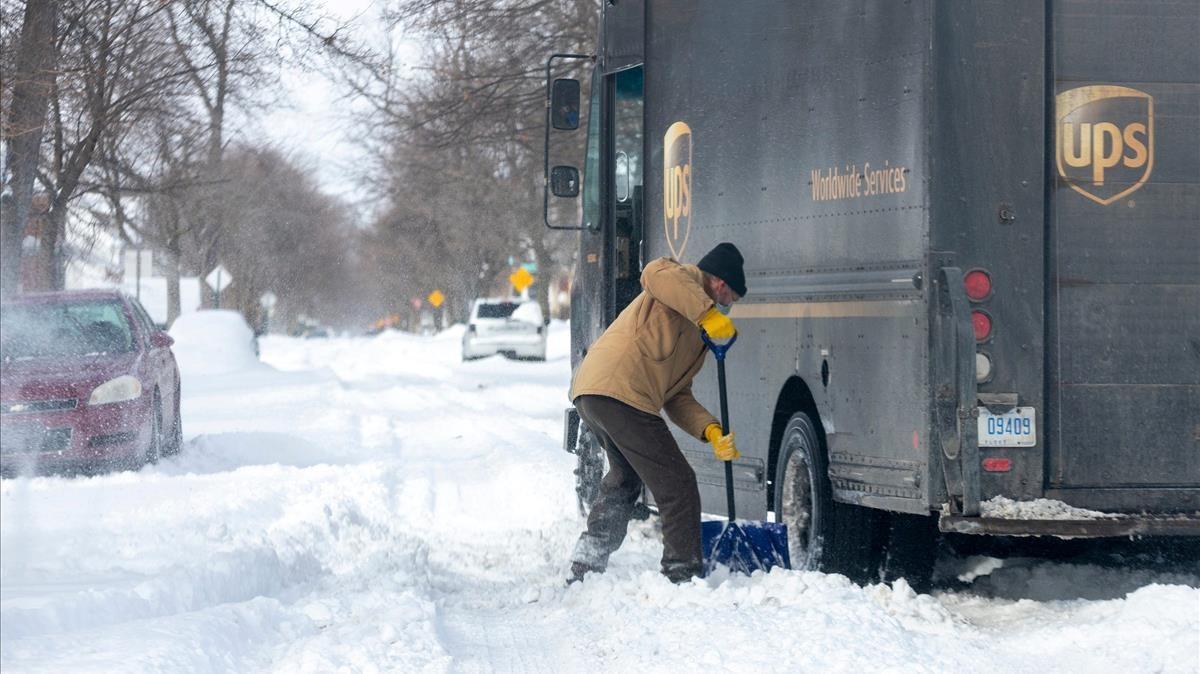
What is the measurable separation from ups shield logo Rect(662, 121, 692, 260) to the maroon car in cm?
614

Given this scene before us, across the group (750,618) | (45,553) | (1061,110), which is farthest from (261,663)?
(1061,110)

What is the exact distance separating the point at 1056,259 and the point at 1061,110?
2.06ft

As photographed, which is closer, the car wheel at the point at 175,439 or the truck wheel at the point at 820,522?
the truck wheel at the point at 820,522

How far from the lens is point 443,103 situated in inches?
754

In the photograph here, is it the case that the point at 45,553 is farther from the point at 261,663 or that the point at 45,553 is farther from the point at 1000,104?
the point at 1000,104

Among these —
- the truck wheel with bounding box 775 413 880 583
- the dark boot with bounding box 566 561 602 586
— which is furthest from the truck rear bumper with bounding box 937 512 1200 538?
the dark boot with bounding box 566 561 602 586

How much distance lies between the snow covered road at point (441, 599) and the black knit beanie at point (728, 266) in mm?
1305

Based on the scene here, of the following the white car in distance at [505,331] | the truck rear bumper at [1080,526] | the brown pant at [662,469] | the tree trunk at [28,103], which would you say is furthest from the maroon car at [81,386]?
the white car in distance at [505,331]

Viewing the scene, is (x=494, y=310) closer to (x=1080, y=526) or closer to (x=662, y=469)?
(x=662, y=469)

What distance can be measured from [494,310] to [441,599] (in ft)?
112

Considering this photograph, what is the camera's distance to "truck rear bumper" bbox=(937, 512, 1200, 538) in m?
6.62

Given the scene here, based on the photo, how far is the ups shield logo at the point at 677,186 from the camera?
29.5 ft

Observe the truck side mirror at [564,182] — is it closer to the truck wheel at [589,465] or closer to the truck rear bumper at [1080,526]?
the truck wheel at [589,465]

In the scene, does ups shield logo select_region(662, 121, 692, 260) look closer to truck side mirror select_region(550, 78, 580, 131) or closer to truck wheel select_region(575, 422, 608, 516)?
truck side mirror select_region(550, 78, 580, 131)
